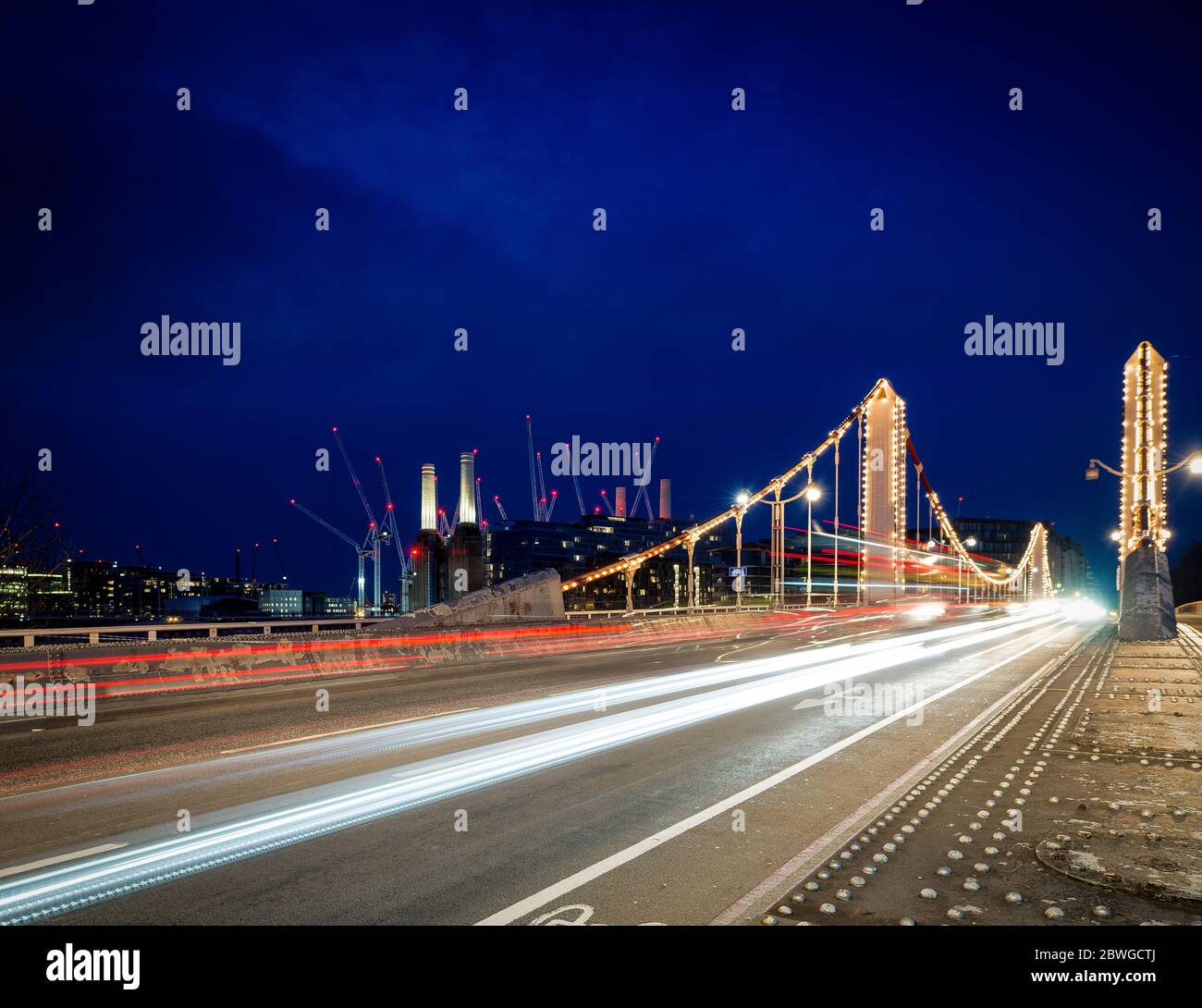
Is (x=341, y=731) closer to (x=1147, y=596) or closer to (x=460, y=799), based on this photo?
(x=460, y=799)

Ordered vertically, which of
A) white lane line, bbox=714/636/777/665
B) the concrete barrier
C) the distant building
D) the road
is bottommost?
the distant building

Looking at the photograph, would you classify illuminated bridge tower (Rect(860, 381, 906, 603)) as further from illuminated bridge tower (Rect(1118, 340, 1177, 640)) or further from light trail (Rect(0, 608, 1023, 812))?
light trail (Rect(0, 608, 1023, 812))

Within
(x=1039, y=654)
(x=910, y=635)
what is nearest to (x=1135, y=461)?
(x=1039, y=654)

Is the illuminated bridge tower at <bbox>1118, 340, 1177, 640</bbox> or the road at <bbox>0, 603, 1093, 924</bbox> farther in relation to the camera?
the illuminated bridge tower at <bbox>1118, 340, 1177, 640</bbox>

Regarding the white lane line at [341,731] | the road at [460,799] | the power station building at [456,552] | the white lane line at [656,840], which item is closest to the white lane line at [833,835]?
the road at [460,799]

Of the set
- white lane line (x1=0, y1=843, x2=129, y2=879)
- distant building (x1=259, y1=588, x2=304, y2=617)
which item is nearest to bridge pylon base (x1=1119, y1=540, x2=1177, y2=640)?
white lane line (x1=0, y1=843, x2=129, y2=879)
